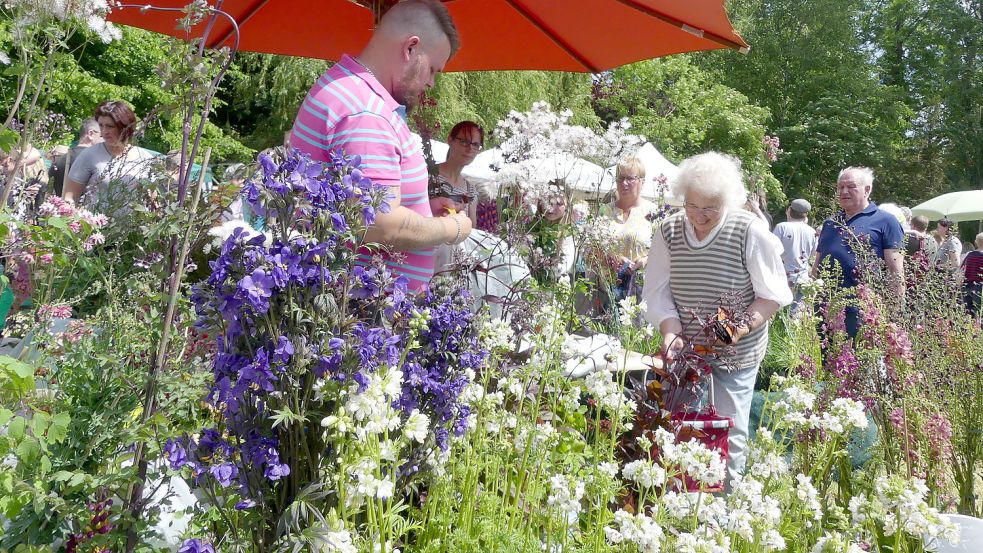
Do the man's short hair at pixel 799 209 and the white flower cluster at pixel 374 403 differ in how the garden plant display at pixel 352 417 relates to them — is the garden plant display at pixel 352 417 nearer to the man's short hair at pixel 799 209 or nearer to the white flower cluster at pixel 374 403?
the white flower cluster at pixel 374 403

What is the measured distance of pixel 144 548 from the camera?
1.84 metres

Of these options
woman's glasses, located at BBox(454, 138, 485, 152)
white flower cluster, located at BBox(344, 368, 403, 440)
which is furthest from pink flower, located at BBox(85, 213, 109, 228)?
woman's glasses, located at BBox(454, 138, 485, 152)

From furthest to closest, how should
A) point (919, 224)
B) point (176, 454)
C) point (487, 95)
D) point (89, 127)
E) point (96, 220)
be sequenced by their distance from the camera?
point (487, 95), point (919, 224), point (89, 127), point (96, 220), point (176, 454)

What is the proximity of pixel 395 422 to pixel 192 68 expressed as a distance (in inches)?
34.3

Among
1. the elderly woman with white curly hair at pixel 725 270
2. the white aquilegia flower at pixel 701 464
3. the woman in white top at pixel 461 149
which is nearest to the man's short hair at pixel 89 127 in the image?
the woman in white top at pixel 461 149

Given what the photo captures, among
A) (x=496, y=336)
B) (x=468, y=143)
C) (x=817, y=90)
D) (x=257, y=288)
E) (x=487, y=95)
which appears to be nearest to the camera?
(x=257, y=288)

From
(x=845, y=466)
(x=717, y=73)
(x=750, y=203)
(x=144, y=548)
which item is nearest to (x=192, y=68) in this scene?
(x=144, y=548)

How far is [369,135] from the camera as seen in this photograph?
217cm

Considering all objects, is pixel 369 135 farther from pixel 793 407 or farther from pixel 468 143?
pixel 468 143

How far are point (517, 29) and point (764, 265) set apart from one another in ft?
4.92

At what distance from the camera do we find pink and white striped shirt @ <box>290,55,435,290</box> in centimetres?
216

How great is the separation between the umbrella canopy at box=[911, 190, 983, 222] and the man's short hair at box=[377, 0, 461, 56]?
1313 centimetres

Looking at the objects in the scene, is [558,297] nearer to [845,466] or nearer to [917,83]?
[845,466]

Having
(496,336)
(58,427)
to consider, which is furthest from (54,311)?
(496,336)
